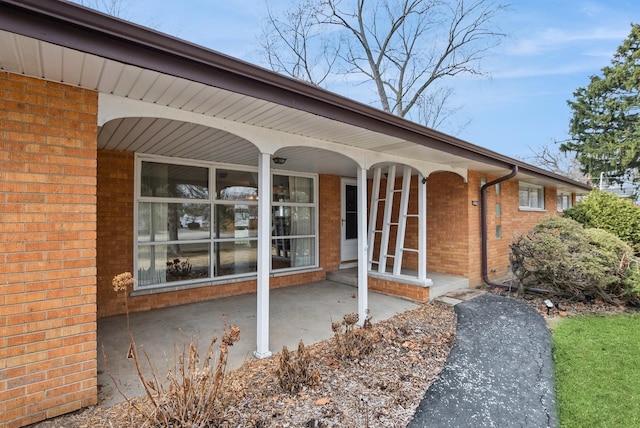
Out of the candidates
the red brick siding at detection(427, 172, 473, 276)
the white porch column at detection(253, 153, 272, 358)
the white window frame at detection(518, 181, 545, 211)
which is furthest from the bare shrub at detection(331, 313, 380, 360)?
the white window frame at detection(518, 181, 545, 211)

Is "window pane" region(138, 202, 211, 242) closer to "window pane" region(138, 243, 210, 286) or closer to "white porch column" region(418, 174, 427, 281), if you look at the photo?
"window pane" region(138, 243, 210, 286)

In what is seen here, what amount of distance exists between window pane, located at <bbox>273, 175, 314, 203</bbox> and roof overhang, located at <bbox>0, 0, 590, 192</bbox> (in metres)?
2.97

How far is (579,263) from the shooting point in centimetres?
559

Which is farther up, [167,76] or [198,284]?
[167,76]

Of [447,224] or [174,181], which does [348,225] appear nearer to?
[447,224]

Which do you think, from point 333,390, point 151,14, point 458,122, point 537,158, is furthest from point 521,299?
point 537,158

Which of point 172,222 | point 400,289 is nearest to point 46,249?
point 172,222

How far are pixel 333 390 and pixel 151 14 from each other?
13996 millimetres

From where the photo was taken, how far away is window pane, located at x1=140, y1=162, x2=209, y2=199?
18.3 feet

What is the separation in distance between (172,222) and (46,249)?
10.8 feet

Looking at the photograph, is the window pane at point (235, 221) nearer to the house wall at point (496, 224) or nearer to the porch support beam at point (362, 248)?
the porch support beam at point (362, 248)

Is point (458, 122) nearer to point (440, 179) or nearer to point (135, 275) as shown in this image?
point (440, 179)

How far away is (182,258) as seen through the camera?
19.7 ft

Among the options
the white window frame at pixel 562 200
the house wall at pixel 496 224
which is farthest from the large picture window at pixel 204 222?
the white window frame at pixel 562 200
